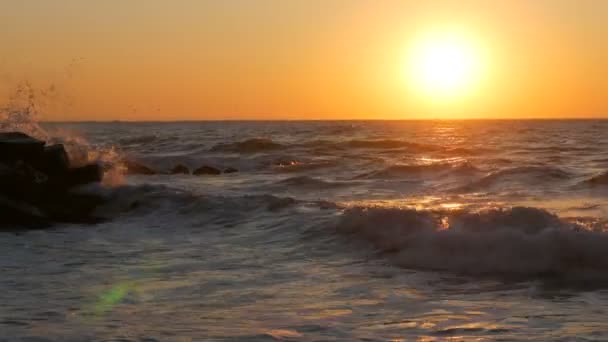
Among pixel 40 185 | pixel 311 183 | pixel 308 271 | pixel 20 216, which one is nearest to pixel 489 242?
pixel 308 271

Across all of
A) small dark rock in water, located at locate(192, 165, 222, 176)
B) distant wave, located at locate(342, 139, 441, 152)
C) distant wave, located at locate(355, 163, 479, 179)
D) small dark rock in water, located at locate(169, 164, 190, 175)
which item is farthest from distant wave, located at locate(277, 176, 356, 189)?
distant wave, located at locate(342, 139, 441, 152)

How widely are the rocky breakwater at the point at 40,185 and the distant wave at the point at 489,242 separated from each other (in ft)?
16.6

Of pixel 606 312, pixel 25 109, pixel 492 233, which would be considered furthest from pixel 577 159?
pixel 606 312

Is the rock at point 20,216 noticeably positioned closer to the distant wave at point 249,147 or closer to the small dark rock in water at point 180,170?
the small dark rock in water at point 180,170

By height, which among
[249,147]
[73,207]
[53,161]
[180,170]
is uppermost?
[53,161]

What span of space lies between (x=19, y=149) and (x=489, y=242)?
29.7 feet

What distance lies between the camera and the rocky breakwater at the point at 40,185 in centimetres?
1286

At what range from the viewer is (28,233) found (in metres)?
11.8

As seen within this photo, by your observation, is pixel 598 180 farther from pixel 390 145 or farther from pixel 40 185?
pixel 390 145

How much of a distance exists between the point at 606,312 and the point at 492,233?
3124 mm

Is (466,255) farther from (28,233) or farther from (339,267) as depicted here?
(28,233)

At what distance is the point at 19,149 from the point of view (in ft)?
47.6

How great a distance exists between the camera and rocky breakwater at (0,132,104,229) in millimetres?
12859

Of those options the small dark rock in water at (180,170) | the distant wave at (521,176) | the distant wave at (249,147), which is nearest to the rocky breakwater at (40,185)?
the distant wave at (521,176)
